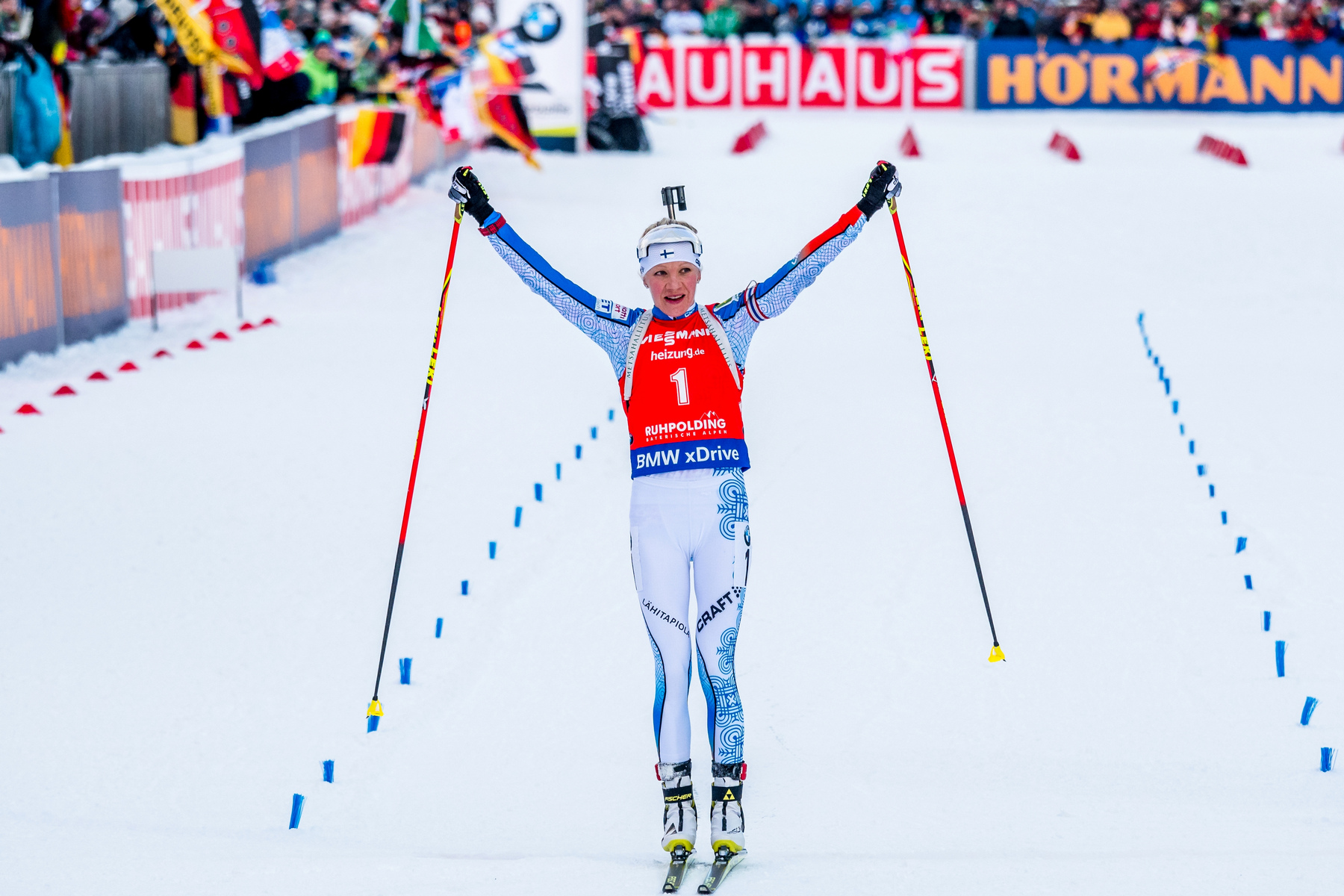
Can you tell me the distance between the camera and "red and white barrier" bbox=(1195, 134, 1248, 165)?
72.3ft

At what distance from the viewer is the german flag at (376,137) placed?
690 inches

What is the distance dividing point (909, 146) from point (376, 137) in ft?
27.3

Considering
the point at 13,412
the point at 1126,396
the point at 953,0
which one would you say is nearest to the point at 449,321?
the point at 13,412

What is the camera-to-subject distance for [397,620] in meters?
7.35

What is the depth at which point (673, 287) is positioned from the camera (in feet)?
16.5

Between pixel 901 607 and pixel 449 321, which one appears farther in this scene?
pixel 449 321

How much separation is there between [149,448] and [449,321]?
4.40m

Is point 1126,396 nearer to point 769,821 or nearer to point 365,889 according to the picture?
point 769,821

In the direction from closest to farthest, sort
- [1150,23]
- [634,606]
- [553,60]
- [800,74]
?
1. [634,606]
2. [553,60]
3. [1150,23]
4. [800,74]

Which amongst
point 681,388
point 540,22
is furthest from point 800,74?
point 681,388

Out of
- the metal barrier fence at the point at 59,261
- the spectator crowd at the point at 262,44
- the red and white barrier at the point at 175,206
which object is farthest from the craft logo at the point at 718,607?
the spectator crowd at the point at 262,44

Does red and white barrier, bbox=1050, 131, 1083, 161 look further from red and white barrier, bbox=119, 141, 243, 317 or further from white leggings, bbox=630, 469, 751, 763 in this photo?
white leggings, bbox=630, 469, 751, 763

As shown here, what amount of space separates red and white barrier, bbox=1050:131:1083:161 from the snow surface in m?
8.03

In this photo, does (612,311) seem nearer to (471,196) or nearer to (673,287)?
(673,287)
